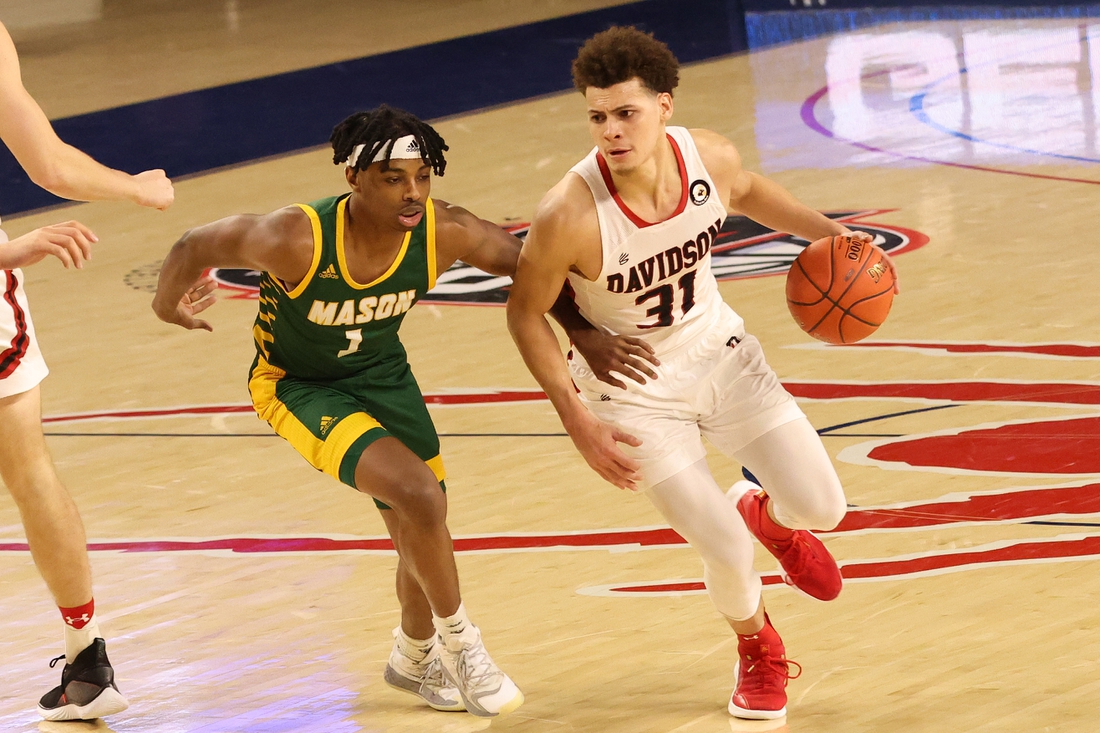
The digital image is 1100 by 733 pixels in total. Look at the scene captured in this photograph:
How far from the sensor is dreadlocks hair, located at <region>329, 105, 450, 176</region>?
3.83 meters

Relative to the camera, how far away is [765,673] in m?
3.82

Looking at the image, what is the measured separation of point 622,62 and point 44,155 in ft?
4.43

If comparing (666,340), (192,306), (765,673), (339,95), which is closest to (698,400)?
(666,340)

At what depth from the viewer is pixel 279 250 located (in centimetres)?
387

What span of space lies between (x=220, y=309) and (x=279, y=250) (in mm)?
4805

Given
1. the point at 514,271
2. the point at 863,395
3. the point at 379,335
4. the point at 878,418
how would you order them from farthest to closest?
the point at 863,395 < the point at 878,418 < the point at 379,335 < the point at 514,271

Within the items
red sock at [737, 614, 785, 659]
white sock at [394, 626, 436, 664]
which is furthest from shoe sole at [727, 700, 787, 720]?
white sock at [394, 626, 436, 664]

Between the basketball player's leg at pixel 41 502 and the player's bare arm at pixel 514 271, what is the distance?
3.66 ft

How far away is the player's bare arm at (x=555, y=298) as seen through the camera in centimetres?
376

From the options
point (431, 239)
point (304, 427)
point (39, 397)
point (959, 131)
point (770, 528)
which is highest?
point (431, 239)

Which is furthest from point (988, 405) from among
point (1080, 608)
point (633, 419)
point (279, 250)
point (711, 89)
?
point (711, 89)

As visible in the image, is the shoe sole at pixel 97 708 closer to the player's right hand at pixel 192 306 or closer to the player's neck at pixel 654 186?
the player's right hand at pixel 192 306

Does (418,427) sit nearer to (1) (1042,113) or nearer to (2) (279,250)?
(2) (279,250)

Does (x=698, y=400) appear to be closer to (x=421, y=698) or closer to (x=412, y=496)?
(x=412, y=496)
